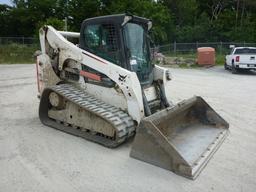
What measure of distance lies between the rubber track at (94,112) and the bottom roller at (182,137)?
0.48 metres

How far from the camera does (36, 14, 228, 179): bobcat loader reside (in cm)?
523

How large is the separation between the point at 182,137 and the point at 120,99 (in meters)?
1.30

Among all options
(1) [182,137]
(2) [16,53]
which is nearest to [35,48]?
(2) [16,53]

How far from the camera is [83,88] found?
22.0 ft

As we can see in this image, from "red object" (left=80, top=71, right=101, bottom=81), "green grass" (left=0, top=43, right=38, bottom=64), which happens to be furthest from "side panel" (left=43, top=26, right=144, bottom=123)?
"green grass" (left=0, top=43, right=38, bottom=64)

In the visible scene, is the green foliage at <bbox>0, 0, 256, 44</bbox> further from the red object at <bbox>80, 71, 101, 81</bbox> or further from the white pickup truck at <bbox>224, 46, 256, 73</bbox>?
the red object at <bbox>80, 71, 101, 81</bbox>

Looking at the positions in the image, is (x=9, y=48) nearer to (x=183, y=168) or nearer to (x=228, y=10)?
(x=228, y=10)

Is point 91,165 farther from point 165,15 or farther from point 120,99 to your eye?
point 165,15

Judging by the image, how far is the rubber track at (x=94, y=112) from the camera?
5469 mm

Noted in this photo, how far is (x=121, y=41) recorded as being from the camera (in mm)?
6059

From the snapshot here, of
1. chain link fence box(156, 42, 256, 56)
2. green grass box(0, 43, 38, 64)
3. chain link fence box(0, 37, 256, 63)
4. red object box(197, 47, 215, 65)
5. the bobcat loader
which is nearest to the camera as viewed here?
the bobcat loader

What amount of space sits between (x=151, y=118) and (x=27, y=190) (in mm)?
2086

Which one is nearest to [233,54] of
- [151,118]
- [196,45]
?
[196,45]

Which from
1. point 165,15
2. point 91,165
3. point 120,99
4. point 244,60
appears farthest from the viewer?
point 165,15
